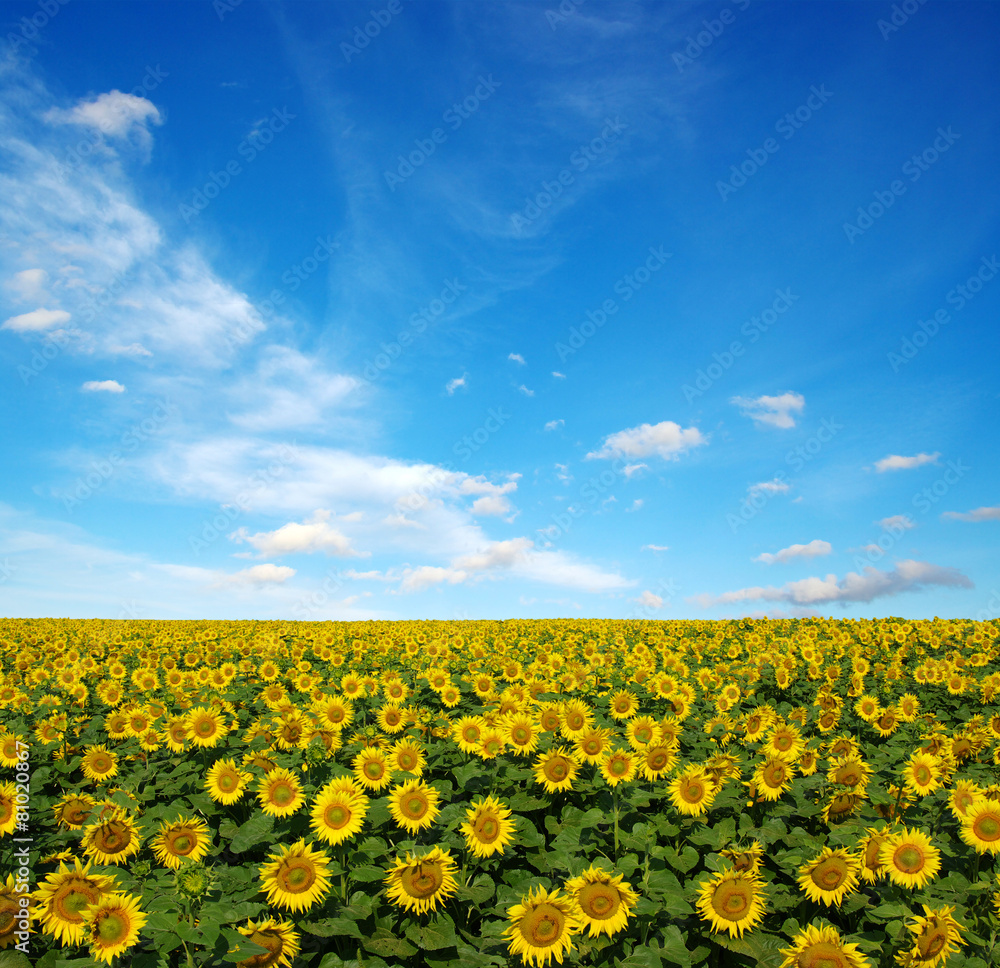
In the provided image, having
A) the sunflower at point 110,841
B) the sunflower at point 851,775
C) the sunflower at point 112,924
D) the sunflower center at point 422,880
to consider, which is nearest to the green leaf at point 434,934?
the sunflower center at point 422,880

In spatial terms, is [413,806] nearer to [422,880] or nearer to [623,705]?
[422,880]

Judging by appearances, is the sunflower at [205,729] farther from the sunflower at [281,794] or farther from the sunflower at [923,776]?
the sunflower at [923,776]

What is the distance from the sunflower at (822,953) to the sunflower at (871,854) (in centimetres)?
97

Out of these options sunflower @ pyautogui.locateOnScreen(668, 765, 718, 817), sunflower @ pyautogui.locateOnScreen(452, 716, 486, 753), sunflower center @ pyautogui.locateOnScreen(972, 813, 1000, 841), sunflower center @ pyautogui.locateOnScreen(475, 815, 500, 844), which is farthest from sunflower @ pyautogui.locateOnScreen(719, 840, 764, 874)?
sunflower @ pyautogui.locateOnScreen(452, 716, 486, 753)

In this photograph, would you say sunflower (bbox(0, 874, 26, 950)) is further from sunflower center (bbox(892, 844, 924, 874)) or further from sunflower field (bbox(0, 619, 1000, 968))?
sunflower center (bbox(892, 844, 924, 874))

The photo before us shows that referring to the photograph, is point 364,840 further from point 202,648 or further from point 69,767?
point 202,648

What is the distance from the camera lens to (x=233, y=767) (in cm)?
689

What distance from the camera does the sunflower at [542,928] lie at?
13.4 feet

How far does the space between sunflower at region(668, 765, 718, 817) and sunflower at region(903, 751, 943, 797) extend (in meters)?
2.43

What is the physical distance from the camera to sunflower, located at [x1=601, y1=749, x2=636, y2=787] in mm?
6039

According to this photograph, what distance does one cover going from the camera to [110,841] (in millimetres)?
5457

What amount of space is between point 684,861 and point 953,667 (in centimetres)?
1143

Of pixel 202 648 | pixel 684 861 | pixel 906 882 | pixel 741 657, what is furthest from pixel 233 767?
pixel 741 657

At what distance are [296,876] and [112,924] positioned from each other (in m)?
1.18
